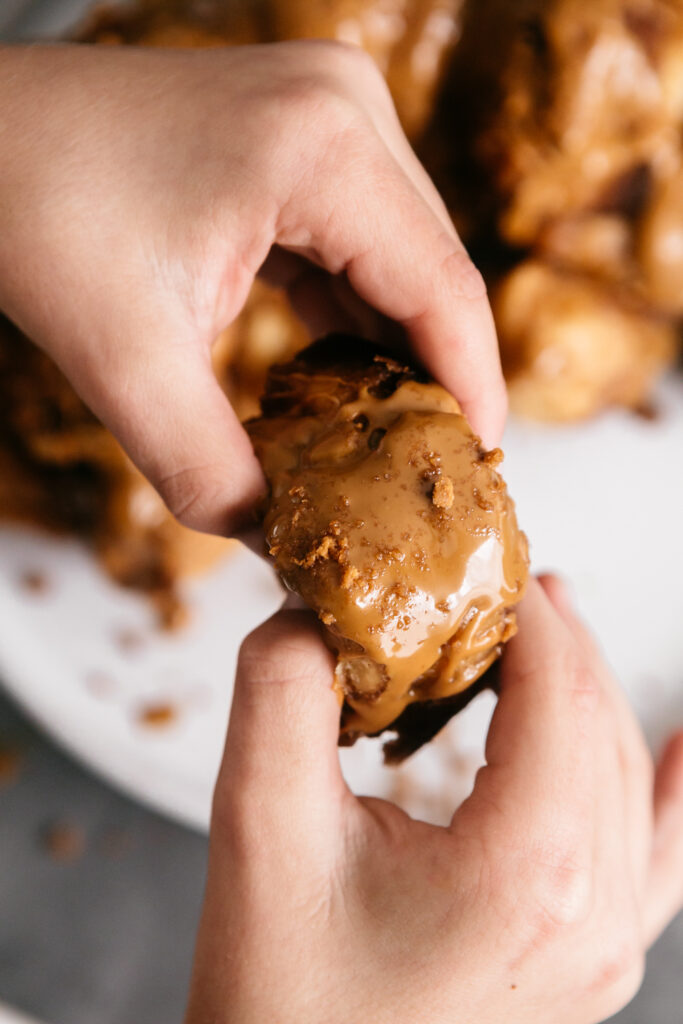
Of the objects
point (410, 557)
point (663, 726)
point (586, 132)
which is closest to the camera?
point (410, 557)

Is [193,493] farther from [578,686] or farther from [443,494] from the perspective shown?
[578,686]

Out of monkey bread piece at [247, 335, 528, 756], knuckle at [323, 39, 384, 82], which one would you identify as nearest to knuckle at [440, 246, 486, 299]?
monkey bread piece at [247, 335, 528, 756]

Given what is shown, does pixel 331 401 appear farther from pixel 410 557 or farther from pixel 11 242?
pixel 11 242

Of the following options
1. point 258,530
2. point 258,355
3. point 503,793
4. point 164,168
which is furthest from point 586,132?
point 503,793

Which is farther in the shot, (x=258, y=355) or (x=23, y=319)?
(x=258, y=355)

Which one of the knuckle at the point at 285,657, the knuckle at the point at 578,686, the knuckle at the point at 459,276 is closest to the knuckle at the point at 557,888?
the knuckle at the point at 578,686

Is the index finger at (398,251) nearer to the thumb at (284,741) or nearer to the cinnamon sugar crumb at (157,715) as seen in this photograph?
the thumb at (284,741)
